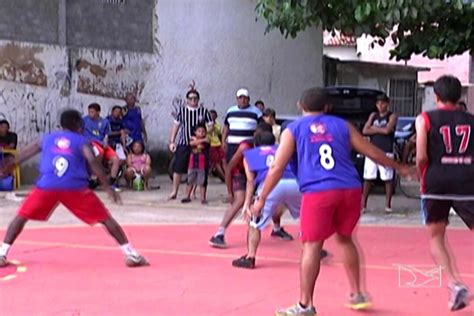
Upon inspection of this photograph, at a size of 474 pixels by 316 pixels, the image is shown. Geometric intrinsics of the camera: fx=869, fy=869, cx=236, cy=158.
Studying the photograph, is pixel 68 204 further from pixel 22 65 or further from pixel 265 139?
pixel 22 65

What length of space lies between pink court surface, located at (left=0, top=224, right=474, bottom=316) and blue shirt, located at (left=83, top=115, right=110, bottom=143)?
4.66m

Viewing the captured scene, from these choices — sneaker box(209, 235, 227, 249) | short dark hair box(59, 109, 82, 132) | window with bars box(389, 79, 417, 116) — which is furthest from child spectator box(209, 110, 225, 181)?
window with bars box(389, 79, 417, 116)

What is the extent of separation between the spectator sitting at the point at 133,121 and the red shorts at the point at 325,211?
1044cm

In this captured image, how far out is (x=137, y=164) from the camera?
16.2 m

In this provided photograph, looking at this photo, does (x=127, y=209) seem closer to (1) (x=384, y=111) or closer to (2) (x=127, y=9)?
(1) (x=384, y=111)

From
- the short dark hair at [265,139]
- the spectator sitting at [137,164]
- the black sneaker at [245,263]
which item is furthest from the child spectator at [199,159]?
the black sneaker at [245,263]

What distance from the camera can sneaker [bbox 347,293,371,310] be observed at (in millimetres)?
7004

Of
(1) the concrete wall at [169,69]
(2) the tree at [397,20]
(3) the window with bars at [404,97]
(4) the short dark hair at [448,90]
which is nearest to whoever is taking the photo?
(4) the short dark hair at [448,90]

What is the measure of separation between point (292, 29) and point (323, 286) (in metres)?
5.68

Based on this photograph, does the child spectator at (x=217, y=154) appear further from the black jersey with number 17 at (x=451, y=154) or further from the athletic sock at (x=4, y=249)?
the black jersey with number 17 at (x=451, y=154)

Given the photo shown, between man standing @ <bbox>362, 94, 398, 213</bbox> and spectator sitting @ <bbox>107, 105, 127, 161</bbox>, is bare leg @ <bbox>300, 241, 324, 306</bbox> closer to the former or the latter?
man standing @ <bbox>362, 94, 398, 213</bbox>

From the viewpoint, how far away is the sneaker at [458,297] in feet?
22.4

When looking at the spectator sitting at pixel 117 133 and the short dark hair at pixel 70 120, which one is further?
Result: the spectator sitting at pixel 117 133

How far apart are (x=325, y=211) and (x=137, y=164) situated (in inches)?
393
